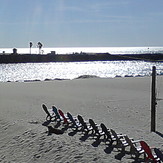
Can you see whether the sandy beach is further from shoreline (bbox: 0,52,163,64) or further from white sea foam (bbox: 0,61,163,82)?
shoreline (bbox: 0,52,163,64)

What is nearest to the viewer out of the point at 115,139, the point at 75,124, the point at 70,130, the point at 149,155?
the point at 149,155

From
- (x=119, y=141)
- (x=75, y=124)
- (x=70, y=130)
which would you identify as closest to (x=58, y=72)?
(x=75, y=124)

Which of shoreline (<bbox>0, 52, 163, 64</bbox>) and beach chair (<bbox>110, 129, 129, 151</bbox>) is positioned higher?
shoreline (<bbox>0, 52, 163, 64</bbox>)

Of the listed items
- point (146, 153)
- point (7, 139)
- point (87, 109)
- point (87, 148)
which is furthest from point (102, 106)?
point (146, 153)

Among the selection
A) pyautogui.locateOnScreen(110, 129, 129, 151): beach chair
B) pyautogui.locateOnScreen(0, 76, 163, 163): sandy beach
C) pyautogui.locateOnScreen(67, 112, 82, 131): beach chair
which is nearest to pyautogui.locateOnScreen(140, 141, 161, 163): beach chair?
pyautogui.locateOnScreen(0, 76, 163, 163): sandy beach

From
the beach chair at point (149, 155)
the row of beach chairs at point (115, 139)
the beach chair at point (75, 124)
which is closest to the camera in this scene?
the beach chair at point (149, 155)

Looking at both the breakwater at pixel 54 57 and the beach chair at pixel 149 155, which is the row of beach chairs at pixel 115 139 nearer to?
the beach chair at pixel 149 155

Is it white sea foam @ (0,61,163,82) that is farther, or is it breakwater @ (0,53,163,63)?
breakwater @ (0,53,163,63)

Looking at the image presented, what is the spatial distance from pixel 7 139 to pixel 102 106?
7313 millimetres

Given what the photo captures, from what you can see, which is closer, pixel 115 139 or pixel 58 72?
pixel 115 139

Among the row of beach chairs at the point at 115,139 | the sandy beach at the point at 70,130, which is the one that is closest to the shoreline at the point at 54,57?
the sandy beach at the point at 70,130

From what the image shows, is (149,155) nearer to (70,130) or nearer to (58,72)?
(70,130)

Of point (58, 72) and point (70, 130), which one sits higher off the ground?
point (70, 130)

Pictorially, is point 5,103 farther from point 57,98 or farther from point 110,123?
point 110,123
